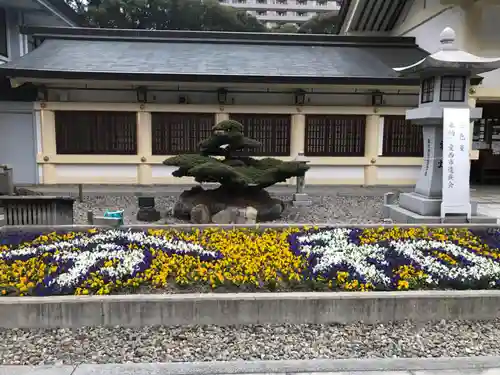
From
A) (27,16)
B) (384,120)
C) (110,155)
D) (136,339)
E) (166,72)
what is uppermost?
(27,16)

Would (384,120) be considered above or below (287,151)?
above

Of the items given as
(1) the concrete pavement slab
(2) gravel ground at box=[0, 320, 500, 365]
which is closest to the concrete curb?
(2) gravel ground at box=[0, 320, 500, 365]

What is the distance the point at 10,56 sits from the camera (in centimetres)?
1572

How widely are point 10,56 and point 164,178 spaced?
25.2ft

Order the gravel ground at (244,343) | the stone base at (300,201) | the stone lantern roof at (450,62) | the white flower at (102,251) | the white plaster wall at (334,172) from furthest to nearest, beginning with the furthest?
the white plaster wall at (334,172)
the stone base at (300,201)
the stone lantern roof at (450,62)
the white flower at (102,251)
the gravel ground at (244,343)

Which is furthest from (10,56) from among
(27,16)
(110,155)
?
(110,155)

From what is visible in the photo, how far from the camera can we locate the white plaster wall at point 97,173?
13.9m

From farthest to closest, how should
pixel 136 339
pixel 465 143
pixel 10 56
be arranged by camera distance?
pixel 10 56, pixel 465 143, pixel 136 339

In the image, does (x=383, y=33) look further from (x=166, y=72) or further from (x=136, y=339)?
(x=136, y=339)

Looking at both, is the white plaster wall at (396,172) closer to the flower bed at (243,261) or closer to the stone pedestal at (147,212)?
the flower bed at (243,261)

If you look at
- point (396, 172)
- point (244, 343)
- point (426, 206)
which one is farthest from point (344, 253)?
point (396, 172)

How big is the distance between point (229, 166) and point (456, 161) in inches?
181

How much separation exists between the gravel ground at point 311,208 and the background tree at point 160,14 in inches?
888

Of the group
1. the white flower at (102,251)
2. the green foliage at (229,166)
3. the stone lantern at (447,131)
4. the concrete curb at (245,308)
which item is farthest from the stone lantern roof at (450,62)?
the white flower at (102,251)
